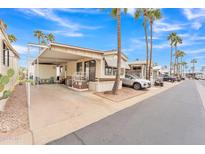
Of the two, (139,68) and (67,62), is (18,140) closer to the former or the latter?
(67,62)

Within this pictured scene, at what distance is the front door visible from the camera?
1338 cm

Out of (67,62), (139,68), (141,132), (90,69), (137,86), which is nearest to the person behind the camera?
(141,132)

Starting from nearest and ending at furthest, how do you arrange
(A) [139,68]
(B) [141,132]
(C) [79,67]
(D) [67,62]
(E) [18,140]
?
1. (E) [18,140]
2. (B) [141,132]
3. (C) [79,67]
4. (D) [67,62]
5. (A) [139,68]

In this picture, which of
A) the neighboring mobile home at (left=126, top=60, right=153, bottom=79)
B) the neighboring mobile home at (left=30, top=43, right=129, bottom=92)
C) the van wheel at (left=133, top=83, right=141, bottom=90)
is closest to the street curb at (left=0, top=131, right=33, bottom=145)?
the neighboring mobile home at (left=30, top=43, right=129, bottom=92)

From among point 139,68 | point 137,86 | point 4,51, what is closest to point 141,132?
point 4,51

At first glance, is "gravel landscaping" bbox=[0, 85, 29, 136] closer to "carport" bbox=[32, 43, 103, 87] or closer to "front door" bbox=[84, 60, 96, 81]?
"carport" bbox=[32, 43, 103, 87]

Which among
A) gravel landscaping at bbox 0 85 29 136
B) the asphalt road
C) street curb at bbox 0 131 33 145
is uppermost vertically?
gravel landscaping at bbox 0 85 29 136

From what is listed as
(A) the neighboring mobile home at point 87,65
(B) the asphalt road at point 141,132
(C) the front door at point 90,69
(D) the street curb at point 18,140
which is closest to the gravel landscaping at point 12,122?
(D) the street curb at point 18,140

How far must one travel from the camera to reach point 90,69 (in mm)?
13734

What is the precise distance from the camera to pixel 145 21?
18.3 m
